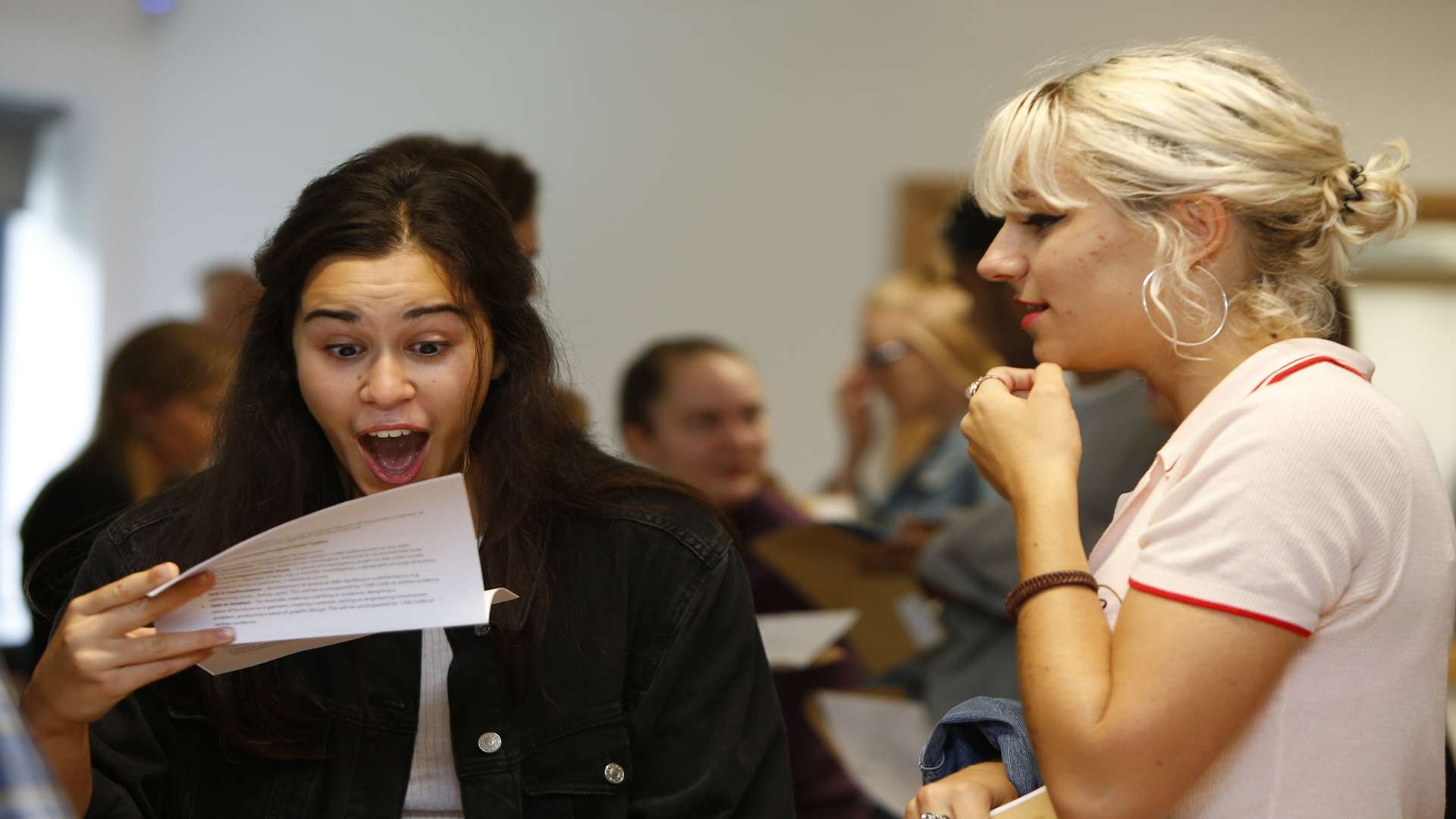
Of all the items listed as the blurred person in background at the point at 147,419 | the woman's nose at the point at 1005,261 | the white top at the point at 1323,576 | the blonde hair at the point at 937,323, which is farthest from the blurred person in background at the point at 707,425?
the white top at the point at 1323,576

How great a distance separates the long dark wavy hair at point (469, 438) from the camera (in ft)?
4.80

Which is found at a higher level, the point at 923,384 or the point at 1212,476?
the point at 1212,476

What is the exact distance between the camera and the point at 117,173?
5.03 metres

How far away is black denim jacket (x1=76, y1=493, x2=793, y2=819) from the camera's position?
1.43 metres

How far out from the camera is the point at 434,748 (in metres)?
1.47

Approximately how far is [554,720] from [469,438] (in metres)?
0.34

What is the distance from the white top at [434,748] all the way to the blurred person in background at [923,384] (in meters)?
1.76

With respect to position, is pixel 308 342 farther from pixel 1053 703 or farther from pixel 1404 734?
pixel 1404 734

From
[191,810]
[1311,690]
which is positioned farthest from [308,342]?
[1311,690]

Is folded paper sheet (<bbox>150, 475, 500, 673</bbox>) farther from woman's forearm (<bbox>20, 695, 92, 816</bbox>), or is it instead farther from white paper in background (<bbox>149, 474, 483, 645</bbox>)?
woman's forearm (<bbox>20, 695, 92, 816</bbox>)

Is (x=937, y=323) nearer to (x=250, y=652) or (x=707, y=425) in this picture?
(x=707, y=425)

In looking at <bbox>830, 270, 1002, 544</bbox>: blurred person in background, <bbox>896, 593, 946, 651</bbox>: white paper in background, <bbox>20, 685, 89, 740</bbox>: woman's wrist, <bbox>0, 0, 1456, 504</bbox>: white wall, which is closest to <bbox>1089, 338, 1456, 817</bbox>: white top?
<bbox>20, 685, 89, 740</bbox>: woman's wrist

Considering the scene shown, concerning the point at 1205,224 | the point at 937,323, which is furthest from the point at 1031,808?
the point at 937,323

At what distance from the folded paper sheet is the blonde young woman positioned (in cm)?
49
